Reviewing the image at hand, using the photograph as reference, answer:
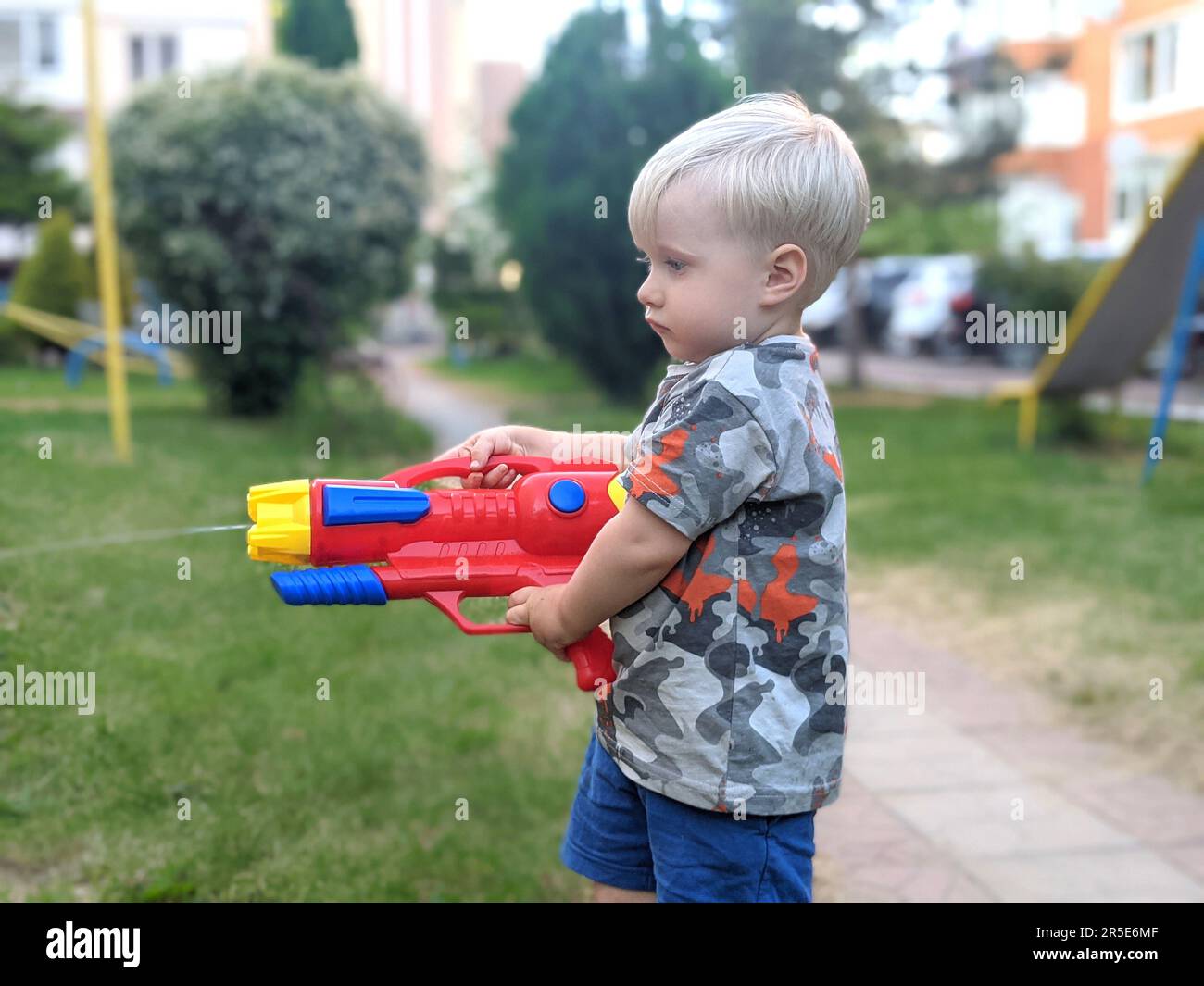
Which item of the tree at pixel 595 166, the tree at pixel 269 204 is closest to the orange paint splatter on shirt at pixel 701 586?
the tree at pixel 269 204

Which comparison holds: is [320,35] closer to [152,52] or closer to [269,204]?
[269,204]

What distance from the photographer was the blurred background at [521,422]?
3211 mm

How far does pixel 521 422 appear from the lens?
11.7 m

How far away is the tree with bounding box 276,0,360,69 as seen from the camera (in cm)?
1173

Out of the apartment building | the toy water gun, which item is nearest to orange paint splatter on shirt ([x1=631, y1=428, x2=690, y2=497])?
the toy water gun

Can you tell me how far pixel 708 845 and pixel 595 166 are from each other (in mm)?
10159

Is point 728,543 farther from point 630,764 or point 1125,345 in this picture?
point 1125,345

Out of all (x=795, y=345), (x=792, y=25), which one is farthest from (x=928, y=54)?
(x=795, y=345)

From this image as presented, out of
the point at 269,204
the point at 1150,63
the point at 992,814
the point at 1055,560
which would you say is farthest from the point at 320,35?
the point at 1150,63

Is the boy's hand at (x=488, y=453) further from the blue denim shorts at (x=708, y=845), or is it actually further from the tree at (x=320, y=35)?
the tree at (x=320, y=35)

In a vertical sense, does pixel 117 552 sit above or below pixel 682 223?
below
